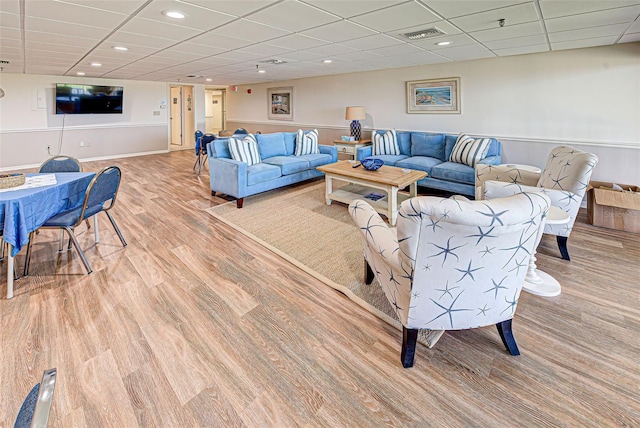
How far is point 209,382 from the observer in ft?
5.16

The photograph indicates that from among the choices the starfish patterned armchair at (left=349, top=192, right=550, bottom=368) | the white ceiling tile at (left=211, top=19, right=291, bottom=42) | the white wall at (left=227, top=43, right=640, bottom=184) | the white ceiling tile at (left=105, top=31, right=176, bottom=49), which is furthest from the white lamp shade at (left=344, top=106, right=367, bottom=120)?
the starfish patterned armchair at (left=349, top=192, right=550, bottom=368)

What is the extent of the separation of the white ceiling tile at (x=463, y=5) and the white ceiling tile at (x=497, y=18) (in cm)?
11

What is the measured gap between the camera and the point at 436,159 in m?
5.13

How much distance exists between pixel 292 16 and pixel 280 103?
5.76 m

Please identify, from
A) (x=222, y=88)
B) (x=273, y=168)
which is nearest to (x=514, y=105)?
(x=273, y=168)

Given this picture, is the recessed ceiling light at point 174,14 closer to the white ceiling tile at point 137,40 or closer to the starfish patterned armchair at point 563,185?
the white ceiling tile at point 137,40

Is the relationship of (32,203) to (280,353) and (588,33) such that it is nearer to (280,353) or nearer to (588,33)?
(280,353)

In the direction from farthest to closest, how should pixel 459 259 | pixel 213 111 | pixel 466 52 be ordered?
pixel 213 111
pixel 466 52
pixel 459 259

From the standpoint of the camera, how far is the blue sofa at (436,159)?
14.4 feet

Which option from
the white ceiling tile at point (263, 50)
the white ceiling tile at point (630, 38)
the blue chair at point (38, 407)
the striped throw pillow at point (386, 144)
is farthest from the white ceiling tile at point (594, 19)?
the blue chair at point (38, 407)

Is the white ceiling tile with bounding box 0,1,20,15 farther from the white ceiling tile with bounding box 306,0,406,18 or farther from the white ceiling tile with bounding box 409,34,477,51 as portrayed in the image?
the white ceiling tile with bounding box 409,34,477,51

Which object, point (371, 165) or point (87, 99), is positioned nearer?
point (371, 165)

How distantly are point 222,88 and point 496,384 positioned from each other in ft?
36.4

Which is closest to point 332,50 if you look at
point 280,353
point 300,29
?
point 300,29
